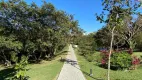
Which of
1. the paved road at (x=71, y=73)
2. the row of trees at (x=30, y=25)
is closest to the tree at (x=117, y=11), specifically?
the paved road at (x=71, y=73)

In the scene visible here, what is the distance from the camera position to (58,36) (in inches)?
1011

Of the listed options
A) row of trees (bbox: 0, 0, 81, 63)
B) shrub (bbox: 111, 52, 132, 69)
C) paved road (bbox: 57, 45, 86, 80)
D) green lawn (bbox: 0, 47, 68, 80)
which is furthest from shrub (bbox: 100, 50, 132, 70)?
row of trees (bbox: 0, 0, 81, 63)

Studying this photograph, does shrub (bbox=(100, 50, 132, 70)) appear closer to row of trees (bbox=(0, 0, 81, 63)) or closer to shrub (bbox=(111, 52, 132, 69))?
shrub (bbox=(111, 52, 132, 69))

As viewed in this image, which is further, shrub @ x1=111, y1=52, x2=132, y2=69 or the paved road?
shrub @ x1=111, y1=52, x2=132, y2=69

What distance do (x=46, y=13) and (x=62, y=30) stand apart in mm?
3073

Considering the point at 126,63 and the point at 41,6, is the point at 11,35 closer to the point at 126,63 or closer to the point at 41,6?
the point at 41,6

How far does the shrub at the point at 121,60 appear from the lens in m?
19.4

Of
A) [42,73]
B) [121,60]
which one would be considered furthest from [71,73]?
[121,60]

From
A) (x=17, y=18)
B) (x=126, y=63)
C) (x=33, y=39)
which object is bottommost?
(x=126, y=63)

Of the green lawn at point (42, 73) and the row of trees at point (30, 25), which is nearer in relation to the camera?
the green lawn at point (42, 73)

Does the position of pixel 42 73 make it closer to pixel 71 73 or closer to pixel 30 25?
pixel 71 73

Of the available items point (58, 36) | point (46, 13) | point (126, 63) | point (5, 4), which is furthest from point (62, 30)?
point (126, 63)

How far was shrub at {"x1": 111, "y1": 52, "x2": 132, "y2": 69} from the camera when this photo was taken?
1942cm

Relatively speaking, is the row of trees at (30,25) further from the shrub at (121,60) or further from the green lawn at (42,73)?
the shrub at (121,60)
